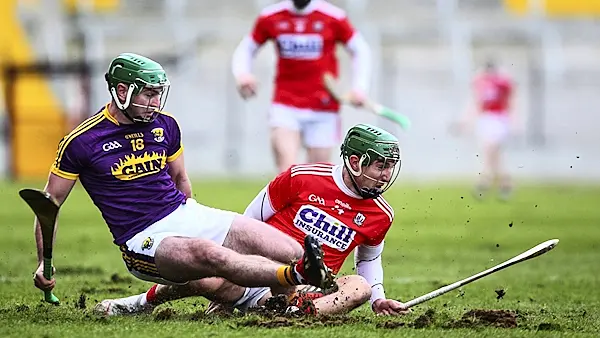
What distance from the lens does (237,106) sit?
3092 centimetres

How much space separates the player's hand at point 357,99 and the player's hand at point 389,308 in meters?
3.74

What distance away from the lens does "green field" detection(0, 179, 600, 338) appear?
21.6 ft

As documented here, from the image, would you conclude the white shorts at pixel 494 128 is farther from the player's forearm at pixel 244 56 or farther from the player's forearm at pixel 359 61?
the player's forearm at pixel 244 56

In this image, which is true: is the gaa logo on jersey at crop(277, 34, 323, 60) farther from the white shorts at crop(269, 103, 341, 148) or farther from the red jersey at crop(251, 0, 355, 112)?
the white shorts at crop(269, 103, 341, 148)

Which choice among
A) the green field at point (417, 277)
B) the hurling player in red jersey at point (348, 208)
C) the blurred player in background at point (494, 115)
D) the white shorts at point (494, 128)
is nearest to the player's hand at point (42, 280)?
the green field at point (417, 277)

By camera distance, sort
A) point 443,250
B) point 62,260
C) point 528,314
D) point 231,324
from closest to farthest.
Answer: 1. point 231,324
2. point 528,314
3. point 62,260
4. point 443,250

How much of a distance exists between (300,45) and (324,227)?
164 inches

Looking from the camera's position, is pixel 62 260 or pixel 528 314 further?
pixel 62 260

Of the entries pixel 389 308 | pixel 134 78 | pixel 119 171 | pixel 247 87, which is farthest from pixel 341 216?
pixel 247 87

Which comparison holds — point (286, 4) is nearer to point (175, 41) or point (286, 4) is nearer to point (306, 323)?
point (306, 323)

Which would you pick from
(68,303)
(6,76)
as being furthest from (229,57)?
(68,303)

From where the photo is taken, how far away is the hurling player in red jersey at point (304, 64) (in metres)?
11.3

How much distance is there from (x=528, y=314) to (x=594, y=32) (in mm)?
25499

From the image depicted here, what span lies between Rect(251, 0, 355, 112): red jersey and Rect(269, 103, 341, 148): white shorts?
0.19 feet
